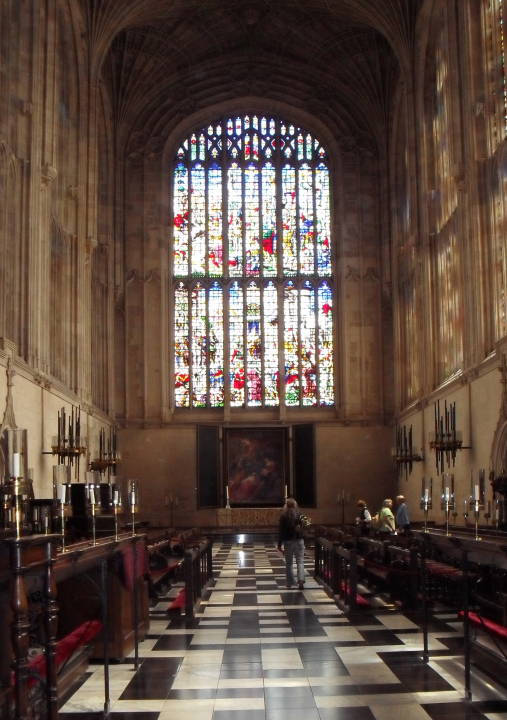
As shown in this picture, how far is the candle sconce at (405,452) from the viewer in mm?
26875

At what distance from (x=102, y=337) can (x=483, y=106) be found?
50.6ft

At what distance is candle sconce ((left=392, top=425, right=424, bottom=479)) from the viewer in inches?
1058

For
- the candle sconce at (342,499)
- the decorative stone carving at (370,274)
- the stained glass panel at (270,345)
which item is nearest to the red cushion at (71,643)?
the candle sconce at (342,499)

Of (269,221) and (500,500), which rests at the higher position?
(269,221)

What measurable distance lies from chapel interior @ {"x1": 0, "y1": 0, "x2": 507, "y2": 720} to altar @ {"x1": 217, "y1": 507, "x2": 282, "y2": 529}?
48 mm

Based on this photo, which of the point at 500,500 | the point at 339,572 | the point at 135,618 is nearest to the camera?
the point at 135,618

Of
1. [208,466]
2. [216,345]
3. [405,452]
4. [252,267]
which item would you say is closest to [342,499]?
[405,452]

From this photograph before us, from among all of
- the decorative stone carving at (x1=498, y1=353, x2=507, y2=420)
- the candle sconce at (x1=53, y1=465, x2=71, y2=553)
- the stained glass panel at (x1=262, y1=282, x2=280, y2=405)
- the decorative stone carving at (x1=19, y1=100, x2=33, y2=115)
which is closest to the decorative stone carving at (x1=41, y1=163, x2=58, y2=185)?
the decorative stone carving at (x1=19, y1=100, x2=33, y2=115)

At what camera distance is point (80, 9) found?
85.9ft

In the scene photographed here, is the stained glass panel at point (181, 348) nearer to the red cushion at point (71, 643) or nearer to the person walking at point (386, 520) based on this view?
the person walking at point (386, 520)

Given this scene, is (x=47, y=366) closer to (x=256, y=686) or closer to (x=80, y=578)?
(x=80, y=578)

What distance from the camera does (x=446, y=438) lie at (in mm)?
22453

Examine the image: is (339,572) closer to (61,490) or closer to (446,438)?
(61,490)

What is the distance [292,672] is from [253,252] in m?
26.2
